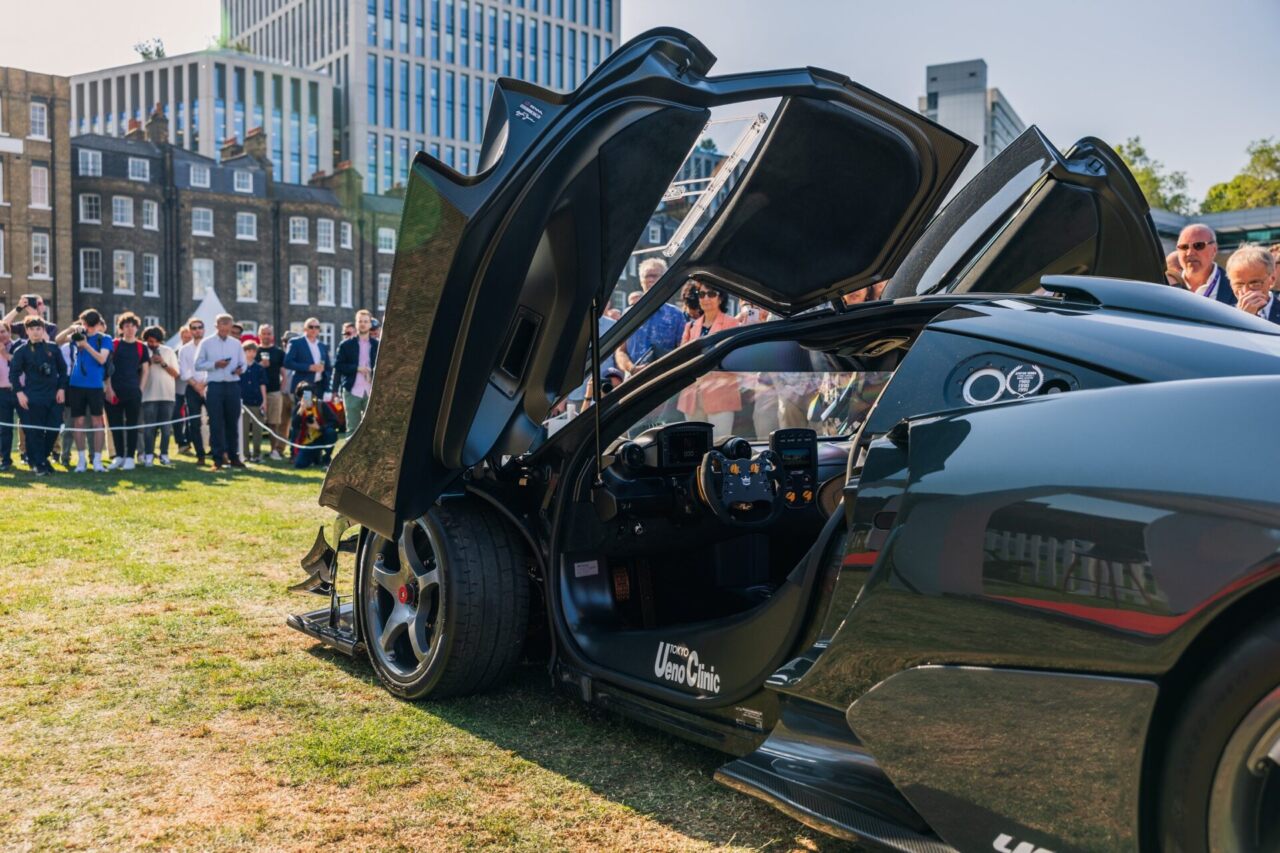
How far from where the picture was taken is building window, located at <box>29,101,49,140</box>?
48406mm

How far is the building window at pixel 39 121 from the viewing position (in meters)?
48.4

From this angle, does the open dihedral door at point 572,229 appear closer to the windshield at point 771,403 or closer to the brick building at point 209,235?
the windshield at point 771,403

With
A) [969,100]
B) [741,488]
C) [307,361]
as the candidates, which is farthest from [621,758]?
[969,100]

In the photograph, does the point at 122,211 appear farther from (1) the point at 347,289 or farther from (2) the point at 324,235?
(1) the point at 347,289

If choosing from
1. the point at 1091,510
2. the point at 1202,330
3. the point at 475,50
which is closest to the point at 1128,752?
the point at 1091,510

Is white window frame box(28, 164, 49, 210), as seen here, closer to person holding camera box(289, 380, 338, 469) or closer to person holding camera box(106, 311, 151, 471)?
person holding camera box(106, 311, 151, 471)

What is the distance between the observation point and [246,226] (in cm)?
5388

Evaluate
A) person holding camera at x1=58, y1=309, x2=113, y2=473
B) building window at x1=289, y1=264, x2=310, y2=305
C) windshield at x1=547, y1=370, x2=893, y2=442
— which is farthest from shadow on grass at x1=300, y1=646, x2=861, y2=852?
building window at x1=289, y1=264, x2=310, y2=305

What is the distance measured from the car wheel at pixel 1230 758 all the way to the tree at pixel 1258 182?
67.4m

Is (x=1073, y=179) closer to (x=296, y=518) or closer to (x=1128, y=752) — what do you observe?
(x=1128, y=752)

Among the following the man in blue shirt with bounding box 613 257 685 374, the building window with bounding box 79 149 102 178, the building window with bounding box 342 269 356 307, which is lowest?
the man in blue shirt with bounding box 613 257 685 374

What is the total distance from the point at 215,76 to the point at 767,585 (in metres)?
91.0

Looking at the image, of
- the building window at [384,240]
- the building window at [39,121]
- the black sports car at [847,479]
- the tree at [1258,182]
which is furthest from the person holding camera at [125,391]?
the tree at [1258,182]

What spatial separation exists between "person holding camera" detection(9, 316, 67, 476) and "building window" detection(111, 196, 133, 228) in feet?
138
